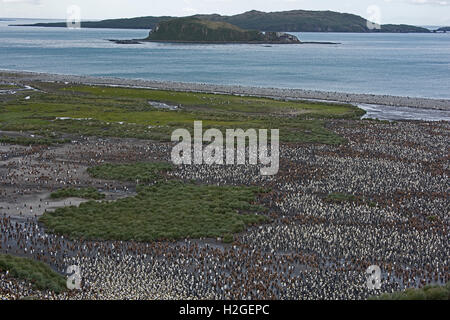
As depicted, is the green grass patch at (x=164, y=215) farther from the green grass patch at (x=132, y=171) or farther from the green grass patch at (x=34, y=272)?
the green grass patch at (x=34, y=272)

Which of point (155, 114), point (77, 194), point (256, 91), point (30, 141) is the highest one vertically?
point (256, 91)

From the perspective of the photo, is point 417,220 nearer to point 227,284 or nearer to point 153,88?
point 227,284

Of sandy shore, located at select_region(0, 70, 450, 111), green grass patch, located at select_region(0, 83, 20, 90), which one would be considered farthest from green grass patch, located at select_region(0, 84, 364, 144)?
sandy shore, located at select_region(0, 70, 450, 111)

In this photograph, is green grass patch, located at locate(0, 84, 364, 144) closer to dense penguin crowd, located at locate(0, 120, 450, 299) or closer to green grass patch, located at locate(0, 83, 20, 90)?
green grass patch, located at locate(0, 83, 20, 90)

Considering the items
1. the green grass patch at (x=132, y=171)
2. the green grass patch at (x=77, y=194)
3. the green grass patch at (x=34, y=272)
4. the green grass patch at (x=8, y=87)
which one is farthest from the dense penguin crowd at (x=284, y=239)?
the green grass patch at (x=8, y=87)

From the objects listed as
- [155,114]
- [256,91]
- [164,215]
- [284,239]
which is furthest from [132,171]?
[256,91]

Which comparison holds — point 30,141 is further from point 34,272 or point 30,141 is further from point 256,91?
point 256,91
